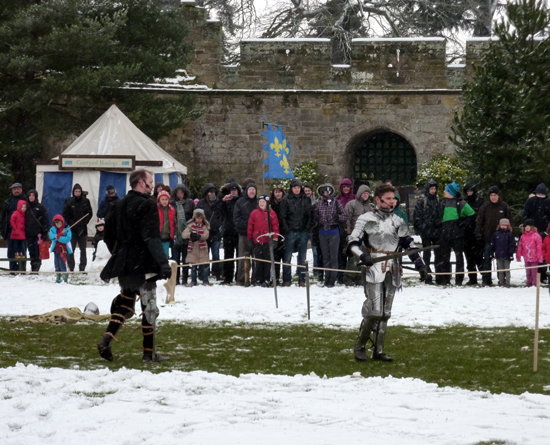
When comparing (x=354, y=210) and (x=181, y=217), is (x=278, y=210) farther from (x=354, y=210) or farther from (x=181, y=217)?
(x=181, y=217)

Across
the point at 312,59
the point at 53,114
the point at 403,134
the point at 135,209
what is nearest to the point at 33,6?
the point at 53,114

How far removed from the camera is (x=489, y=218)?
1641cm

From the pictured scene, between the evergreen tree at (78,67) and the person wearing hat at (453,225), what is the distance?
9851mm

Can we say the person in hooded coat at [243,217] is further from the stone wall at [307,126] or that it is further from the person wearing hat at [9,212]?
the stone wall at [307,126]

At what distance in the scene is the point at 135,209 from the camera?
8711 mm

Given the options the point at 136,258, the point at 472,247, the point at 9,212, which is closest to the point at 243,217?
the point at 472,247

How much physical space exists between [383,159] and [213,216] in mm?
11191

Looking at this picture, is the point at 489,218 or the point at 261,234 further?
the point at 489,218

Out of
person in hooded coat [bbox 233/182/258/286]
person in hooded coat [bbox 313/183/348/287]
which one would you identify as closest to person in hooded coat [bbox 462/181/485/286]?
person in hooded coat [bbox 313/183/348/287]

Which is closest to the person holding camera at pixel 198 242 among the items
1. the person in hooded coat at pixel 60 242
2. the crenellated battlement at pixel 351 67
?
the person in hooded coat at pixel 60 242

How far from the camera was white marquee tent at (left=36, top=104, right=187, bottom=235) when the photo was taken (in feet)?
71.6

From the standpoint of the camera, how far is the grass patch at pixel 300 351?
8.16 meters

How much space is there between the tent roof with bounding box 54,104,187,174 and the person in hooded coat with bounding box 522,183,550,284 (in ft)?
29.0

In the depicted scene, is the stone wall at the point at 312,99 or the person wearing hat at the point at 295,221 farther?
the stone wall at the point at 312,99
